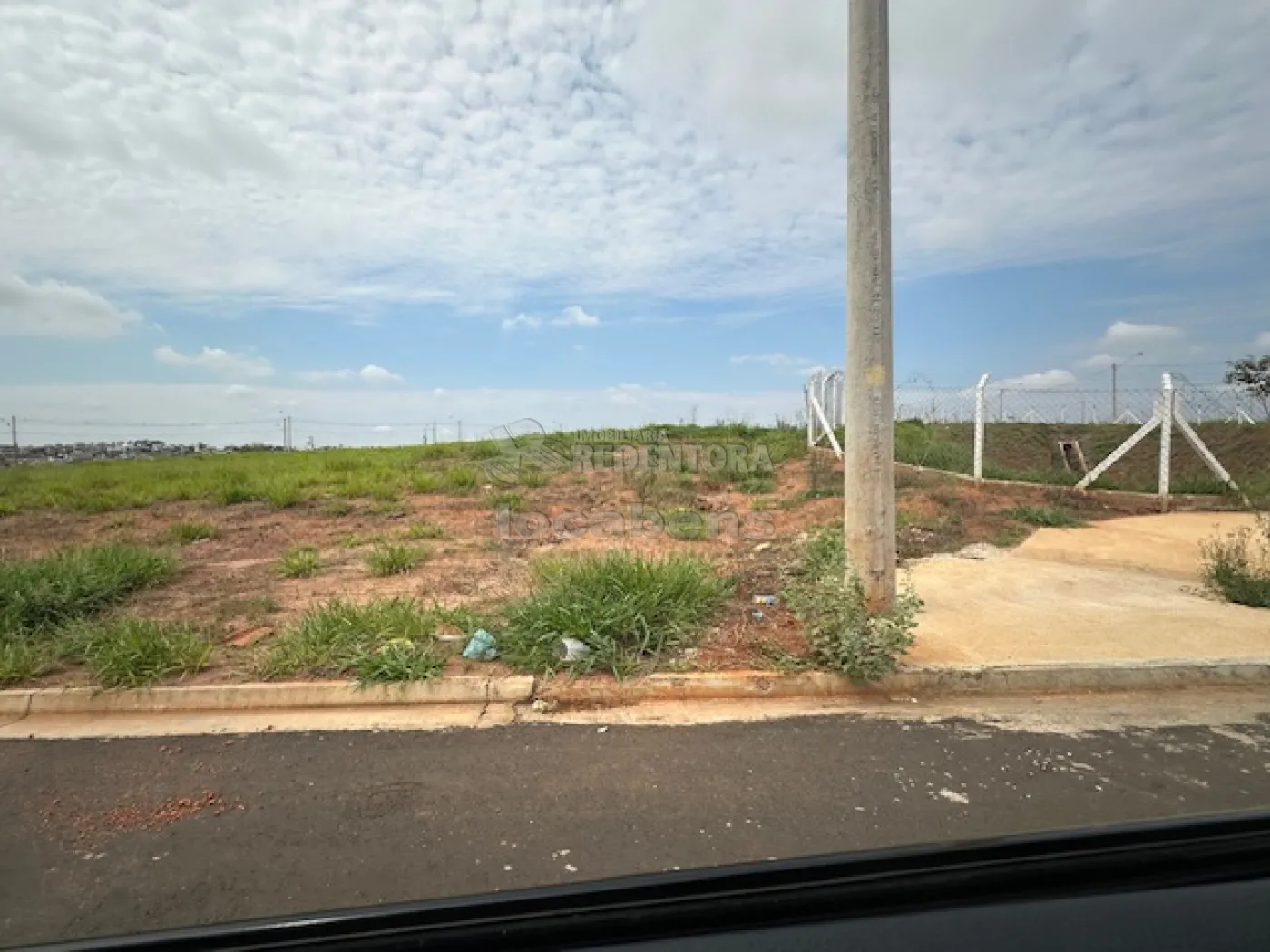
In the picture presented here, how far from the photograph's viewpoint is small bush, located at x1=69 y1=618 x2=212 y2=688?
432cm

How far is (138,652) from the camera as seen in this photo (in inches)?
175

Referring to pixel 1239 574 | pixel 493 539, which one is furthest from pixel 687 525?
pixel 1239 574

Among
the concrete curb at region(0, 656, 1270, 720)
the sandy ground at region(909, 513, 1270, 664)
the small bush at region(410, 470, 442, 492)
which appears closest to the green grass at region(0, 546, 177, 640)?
the concrete curb at region(0, 656, 1270, 720)

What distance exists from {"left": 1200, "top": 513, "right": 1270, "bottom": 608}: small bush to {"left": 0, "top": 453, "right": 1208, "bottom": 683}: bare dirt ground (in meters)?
2.06

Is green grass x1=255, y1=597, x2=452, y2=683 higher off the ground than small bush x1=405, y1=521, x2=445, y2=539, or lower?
lower

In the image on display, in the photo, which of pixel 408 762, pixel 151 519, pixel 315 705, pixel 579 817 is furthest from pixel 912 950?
pixel 151 519

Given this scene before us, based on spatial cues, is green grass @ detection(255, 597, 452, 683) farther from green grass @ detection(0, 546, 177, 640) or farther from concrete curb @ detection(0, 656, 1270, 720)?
green grass @ detection(0, 546, 177, 640)

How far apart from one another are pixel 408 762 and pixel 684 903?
270cm

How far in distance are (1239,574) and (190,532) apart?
1152cm

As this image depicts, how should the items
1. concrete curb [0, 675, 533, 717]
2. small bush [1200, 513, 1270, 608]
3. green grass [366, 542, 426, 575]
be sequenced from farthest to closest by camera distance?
green grass [366, 542, 426, 575], small bush [1200, 513, 1270, 608], concrete curb [0, 675, 533, 717]

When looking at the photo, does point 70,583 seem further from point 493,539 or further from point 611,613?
point 611,613

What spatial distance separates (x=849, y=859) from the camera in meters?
1.10

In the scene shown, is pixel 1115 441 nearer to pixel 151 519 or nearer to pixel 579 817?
pixel 579 817

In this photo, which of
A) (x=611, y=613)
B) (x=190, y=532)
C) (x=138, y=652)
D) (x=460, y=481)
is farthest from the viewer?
(x=460, y=481)
